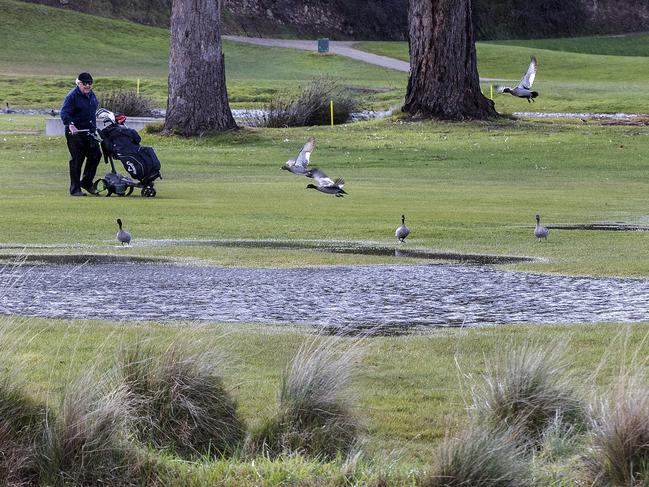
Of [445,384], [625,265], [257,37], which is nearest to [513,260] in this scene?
[625,265]

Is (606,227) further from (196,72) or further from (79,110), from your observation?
(196,72)

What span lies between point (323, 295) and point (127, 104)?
36.6 metres

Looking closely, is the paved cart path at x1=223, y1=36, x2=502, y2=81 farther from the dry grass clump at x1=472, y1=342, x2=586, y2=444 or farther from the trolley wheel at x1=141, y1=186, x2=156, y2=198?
the dry grass clump at x1=472, y1=342, x2=586, y2=444

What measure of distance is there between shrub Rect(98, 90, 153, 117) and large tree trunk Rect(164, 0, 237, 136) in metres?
9.63

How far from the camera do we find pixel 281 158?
3466 cm

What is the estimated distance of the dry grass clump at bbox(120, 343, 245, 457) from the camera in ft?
26.8

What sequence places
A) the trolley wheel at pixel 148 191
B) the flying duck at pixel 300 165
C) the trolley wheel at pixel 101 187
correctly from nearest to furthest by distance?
the flying duck at pixel 300 165 → the trolley wheel at pixel 101 187 → the trolley wheel at pixel 148 191

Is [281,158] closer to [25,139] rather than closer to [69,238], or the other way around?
[25,139]

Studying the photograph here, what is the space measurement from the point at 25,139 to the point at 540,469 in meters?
32.2

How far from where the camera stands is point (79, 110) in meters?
23.6

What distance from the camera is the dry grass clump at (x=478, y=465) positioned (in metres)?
7.27

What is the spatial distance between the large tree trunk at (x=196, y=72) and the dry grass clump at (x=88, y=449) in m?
31.0

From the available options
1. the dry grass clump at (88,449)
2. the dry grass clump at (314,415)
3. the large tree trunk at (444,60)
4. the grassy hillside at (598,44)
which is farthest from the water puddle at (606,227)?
the grassy hillside at (598,44)

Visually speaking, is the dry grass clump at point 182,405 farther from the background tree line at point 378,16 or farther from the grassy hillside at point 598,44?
the grassy hillside at point 598,44
